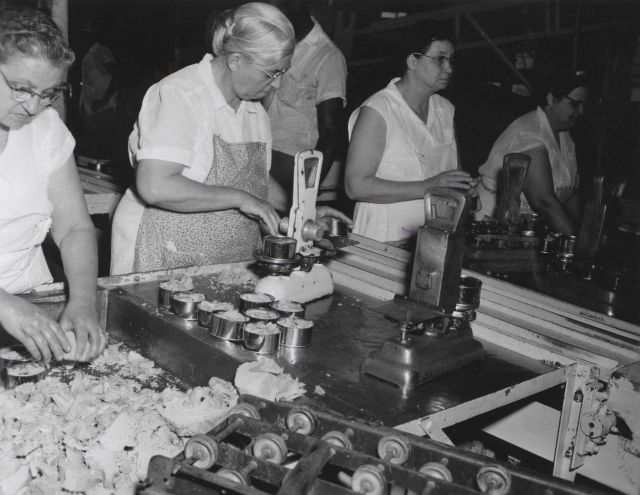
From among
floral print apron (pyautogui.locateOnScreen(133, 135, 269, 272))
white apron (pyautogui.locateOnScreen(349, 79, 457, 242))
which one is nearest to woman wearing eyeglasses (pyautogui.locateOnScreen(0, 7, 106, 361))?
floral print apron (pyautogui.locateOnScreen(133, 135, 269, 272))

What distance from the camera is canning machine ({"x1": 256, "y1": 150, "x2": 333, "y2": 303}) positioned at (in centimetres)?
196

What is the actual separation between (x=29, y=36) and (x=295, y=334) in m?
1.06

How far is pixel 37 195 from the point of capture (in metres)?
1.98

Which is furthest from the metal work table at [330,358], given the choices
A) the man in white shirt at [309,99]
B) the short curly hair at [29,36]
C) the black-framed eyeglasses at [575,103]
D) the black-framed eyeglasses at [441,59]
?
the black-framed eyeglasses at [575,103]

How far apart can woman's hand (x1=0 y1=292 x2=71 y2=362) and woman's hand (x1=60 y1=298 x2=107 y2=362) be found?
70 mm

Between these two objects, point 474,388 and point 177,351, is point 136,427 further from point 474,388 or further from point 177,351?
point 474,388

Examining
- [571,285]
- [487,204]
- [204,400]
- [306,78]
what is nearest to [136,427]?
[204,400]

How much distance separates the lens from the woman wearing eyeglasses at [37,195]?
159 centimetres

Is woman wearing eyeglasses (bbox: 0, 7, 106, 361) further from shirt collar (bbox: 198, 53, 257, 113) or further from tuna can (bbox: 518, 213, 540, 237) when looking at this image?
tuna can (bbox: 518, 213, 540, 237)

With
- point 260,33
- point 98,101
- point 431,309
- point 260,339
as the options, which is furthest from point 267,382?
point 98,101

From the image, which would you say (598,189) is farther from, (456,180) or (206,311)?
(206,311)

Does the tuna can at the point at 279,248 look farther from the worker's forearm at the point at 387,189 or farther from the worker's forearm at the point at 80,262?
the worker's forearm at the point at 387,189

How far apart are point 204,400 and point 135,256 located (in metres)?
1.28

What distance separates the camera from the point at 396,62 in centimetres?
769
